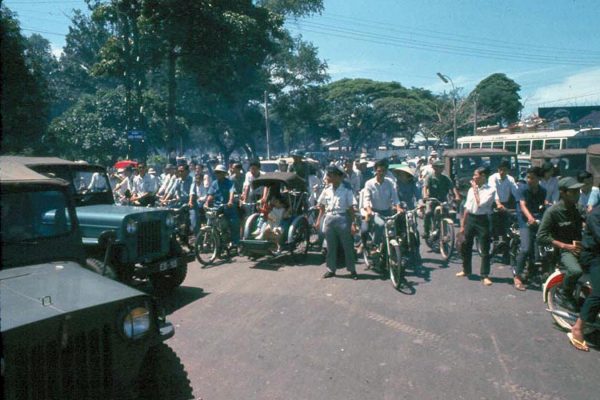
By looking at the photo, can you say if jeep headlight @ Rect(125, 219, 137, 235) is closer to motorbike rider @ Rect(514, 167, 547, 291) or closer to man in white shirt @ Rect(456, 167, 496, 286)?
man in white shirt @ Rect(456, 167, 496, 286)

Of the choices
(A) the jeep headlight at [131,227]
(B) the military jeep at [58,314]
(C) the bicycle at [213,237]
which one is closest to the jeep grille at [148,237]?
(A) the jeep headlight at [131,227]

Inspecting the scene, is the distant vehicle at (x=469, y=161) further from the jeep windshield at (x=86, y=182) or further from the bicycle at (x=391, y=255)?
the jeep windshield at (x=86, y=182)

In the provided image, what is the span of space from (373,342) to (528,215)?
11.8ft

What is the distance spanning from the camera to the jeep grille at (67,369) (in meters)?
2.41

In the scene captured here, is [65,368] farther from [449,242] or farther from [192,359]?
[449,242]

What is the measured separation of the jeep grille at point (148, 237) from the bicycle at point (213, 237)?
2237 mm

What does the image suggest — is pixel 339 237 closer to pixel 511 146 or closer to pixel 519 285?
pixel 519 285

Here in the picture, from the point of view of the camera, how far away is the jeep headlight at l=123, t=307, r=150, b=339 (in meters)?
2.91

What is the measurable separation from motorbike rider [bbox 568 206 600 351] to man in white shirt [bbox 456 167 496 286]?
2.35 metres

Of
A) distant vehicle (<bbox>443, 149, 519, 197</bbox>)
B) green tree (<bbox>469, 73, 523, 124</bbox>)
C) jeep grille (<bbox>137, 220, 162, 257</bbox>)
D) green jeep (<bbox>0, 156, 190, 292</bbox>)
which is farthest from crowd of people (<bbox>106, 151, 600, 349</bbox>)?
green tree (<bbox>469, 73, 523, 124</bbox>)

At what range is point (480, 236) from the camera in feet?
23.4

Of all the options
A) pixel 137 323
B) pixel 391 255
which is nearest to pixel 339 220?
pixel 391 255

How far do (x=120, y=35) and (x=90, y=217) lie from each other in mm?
14859

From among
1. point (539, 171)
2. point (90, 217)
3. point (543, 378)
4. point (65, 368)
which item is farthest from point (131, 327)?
point (539, 171)
